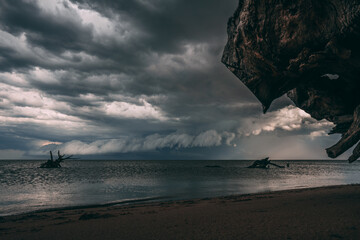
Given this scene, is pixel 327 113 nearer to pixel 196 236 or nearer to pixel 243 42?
pixel 243 42

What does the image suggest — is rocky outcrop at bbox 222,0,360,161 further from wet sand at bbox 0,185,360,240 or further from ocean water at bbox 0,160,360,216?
ocean water at bbox 0,160,360,216

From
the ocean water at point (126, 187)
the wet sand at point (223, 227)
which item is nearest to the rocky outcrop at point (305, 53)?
the wet sand at point (223, 227)

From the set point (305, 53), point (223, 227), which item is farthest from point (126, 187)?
point (305, 53)

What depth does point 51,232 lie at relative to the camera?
28.0 ft

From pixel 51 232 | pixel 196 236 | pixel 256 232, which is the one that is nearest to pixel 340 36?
pixel 256 232

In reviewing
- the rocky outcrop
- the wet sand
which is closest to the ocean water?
the wet sand

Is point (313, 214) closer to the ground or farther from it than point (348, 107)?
closer to the ground

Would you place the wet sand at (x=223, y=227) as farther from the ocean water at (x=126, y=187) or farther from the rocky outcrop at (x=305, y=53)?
the ocean water at (x=126, y=187)

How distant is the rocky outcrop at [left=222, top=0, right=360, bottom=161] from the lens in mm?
9820

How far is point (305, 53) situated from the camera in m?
11.1

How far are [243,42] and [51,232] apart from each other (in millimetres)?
14275

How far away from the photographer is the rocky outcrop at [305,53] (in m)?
9.82

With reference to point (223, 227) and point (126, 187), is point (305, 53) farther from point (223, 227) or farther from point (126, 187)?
point (126, 187)

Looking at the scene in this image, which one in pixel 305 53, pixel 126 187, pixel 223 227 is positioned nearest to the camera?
pixel 223 227
